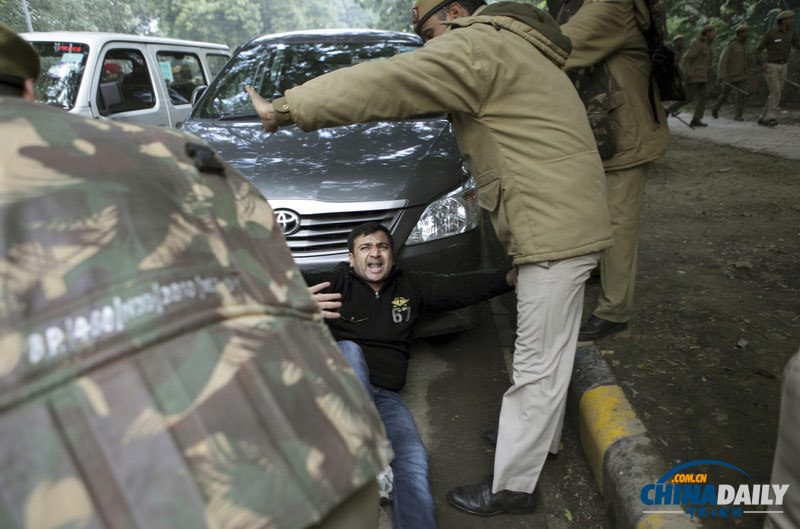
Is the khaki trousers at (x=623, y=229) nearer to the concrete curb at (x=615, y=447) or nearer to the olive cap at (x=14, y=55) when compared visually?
the concrete curb at (x=615, y=447)

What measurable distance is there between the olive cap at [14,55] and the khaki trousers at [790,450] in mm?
1592

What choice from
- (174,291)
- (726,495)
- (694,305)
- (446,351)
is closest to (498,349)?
(446,351)

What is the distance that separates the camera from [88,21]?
20.7 m

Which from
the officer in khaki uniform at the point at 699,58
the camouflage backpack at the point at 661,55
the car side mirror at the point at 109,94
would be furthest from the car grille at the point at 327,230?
the officer in khaki uniform at the point at 699,58

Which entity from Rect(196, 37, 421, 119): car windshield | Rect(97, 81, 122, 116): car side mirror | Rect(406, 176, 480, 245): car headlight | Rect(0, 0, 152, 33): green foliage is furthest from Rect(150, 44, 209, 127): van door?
Rect(406, 176, 480, 245): car headlight

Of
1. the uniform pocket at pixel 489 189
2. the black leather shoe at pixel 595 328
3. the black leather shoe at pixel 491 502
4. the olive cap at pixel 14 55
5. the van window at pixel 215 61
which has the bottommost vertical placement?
the black leather shoe at pixel 491 502

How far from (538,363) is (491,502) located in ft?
1.93

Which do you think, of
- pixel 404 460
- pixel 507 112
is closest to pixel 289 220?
pixel 404 460

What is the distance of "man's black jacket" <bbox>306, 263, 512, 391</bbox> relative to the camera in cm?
270

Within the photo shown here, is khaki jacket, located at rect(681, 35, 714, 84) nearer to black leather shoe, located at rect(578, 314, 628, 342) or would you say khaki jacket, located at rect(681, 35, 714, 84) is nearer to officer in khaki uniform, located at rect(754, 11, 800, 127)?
officer in khaki uniform, located at rect(754, 11, 800, 127)

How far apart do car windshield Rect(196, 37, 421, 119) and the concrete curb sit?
2.76 m

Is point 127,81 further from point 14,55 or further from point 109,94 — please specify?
point 14,55

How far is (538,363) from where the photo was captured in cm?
208

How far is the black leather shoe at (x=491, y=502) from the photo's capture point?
7.38 feet
